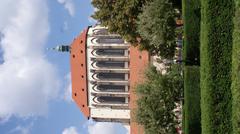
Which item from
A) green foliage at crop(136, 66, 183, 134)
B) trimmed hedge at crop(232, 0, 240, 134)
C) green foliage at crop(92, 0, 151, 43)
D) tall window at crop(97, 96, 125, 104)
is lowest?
tall window at crop(97, 96, 125, 104)

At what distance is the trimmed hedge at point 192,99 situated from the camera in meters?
47.9

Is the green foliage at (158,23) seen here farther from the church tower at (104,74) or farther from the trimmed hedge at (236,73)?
the trimmed hedge at (236,73)

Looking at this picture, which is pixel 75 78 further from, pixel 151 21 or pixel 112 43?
pixel 151 21

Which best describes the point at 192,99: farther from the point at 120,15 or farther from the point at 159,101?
the point at 120,15

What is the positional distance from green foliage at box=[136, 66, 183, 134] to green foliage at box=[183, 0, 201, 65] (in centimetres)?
953

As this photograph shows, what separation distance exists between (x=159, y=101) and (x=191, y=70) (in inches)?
539

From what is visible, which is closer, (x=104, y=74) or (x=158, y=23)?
(x=158, y=23)

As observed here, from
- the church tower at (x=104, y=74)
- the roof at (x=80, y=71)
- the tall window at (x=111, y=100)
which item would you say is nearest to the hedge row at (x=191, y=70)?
the church tower at (x=104, y=74)

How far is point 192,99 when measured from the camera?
4819cm

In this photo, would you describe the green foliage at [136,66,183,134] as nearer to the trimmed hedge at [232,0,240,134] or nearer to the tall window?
the tall window

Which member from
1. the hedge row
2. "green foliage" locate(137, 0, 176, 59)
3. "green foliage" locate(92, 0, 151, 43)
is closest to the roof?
"green foliage" locate(92, 0, 151, 43)

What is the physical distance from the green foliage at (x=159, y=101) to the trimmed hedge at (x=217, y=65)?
985 inches

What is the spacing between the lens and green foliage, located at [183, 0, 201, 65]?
165ft

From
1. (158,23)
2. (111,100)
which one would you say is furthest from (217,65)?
(111,100)
